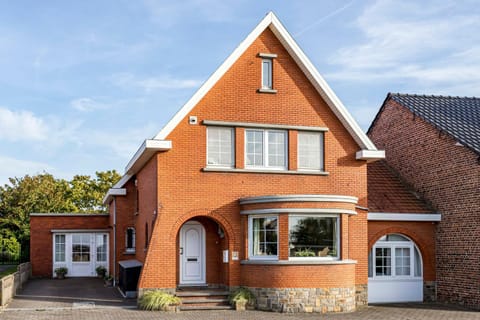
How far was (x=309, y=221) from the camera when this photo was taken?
20109 mm

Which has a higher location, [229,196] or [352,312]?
[229,196]

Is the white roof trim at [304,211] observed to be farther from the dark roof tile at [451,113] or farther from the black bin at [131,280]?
the dark roof tile at [451,113]

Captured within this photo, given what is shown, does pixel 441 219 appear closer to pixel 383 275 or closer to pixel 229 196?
pixel 383 275

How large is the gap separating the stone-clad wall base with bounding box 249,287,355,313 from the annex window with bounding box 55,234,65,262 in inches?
599

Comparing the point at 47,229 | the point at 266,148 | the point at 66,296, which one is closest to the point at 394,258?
the point at 266,148

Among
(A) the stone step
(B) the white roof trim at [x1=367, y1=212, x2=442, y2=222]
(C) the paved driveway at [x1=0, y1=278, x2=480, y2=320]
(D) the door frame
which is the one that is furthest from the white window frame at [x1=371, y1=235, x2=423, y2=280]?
(A) the stone step

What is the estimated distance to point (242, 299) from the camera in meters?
19.8

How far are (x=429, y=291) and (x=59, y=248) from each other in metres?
18.2

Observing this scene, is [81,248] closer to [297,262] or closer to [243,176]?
[243,176]

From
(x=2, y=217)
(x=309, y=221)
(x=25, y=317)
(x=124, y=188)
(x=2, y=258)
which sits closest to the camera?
(x=25, y=317)

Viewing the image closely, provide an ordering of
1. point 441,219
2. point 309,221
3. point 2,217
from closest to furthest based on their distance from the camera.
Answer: point 309,221 < point 441,219 < point 2,217

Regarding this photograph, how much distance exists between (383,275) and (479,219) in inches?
162

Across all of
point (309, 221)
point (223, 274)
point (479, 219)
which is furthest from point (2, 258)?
point (479, 219)

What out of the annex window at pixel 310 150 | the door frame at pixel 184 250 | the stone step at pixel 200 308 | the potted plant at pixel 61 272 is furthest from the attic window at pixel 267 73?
the potted plant at pixel 61 272
